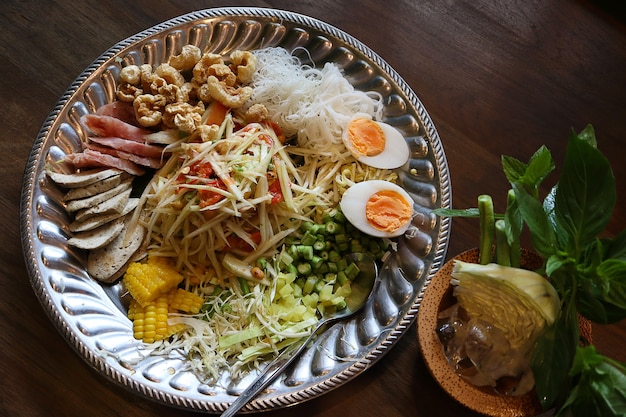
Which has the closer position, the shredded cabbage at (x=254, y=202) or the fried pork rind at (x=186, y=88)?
the shredded cabbage at (x=254, y=202)

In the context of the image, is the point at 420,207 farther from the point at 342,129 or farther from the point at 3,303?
the point at 3,303

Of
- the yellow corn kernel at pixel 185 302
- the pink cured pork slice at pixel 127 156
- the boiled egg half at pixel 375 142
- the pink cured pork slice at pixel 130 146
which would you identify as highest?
the boiled egg half at pixel 375 142

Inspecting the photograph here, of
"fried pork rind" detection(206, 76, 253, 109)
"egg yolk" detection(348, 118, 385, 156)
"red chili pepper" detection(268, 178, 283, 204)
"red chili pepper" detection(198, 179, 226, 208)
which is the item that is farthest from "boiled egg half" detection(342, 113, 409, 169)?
"red chili pepper" detection(198, 179, 226, 208)

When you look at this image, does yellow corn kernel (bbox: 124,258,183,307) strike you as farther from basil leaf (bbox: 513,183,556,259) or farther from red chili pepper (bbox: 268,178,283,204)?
basil leaf (bbox: 513,183,556,259)

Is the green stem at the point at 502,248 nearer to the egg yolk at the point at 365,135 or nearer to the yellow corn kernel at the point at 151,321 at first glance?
the egg yolk at the point at 365,135

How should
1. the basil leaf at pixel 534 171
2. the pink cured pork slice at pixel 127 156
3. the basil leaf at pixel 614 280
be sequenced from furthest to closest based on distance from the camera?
1. the pink cured pork slice at pixel 127 156
2. the basil leaf at pixel 534 171
3. the basil leaf at pixel 614 280

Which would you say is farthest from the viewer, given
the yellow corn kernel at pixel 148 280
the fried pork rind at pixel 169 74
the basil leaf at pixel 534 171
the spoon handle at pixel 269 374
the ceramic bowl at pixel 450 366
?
the fried pork rind at pixel 169 74

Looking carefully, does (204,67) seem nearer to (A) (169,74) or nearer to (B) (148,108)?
(A) (169,74)

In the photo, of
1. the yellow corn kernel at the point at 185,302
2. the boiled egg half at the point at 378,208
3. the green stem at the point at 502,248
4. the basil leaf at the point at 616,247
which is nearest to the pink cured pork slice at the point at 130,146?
the yellow corn kernel at the point at 185,302

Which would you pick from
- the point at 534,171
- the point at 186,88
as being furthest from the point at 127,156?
the point at 534,171
